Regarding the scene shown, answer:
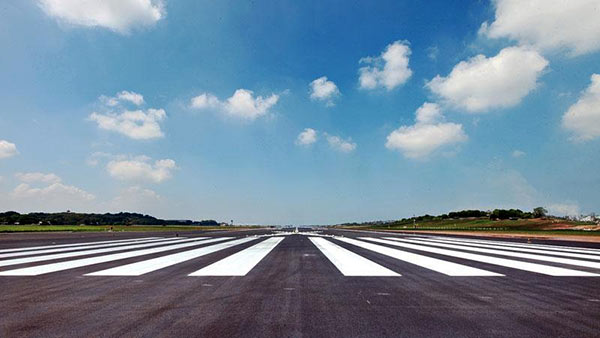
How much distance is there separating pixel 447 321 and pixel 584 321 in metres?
1.77

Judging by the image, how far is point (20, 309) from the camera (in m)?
4.46

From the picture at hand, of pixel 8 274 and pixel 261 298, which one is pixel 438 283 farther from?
pixel 8 274

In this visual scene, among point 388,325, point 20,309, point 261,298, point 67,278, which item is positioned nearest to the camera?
point 388,325

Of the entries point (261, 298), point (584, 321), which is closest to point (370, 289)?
point (261, 298)

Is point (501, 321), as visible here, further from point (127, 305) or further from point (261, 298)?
point (127, 305)

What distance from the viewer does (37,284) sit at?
615cm

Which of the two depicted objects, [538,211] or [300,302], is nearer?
[300,302]

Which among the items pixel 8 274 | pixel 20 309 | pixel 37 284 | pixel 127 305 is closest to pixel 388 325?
pixel 127 305

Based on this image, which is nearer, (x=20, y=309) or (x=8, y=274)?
(x=20, y=309)

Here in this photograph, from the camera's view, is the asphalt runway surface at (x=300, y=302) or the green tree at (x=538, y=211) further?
the green tree at (x=538, y=211)

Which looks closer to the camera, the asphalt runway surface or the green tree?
the asphalt runway surface

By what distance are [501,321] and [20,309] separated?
680 centimetres

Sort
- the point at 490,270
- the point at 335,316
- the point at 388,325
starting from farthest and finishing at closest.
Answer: the point at 490,270, the point at 335,316, the point at 388,325

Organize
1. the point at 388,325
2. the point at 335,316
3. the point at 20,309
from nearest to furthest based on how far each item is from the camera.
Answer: the point at 388,325
the point at 335,316
the point at 20,309
